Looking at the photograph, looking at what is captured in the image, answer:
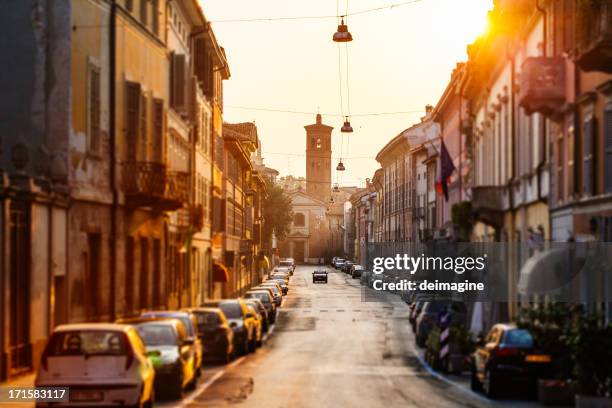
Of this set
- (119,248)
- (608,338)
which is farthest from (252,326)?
(608,338)

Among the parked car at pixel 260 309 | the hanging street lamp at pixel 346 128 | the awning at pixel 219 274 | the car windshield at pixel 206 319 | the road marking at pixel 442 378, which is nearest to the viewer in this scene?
the road marking at pixel 442 378

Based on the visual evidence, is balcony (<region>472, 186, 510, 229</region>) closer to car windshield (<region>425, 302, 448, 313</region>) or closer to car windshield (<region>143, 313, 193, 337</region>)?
car windshield (<region>425, 302, 448, 313</region>)

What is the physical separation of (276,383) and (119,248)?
408 inches

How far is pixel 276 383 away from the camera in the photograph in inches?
1041

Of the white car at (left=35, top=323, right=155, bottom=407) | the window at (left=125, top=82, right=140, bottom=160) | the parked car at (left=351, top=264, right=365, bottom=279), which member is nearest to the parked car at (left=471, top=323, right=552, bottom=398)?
the white car at (left=35, top=323, right=155, bottom=407)

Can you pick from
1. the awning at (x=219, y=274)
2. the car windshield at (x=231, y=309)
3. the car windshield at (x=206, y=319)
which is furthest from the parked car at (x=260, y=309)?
the awning at (x=219, y=274)

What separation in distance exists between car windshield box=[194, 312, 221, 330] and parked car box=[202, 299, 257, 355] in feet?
9.45

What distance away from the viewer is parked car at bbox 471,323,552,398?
2264cm

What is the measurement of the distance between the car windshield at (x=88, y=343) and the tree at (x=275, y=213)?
121m

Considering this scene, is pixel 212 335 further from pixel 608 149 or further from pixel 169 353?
pixel 608 149

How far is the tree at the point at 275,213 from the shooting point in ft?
463

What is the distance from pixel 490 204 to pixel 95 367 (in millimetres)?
25026

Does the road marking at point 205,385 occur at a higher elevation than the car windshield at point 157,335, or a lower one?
lower

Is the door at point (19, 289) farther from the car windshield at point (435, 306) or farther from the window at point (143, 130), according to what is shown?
the car windshield at point (435, 306)
